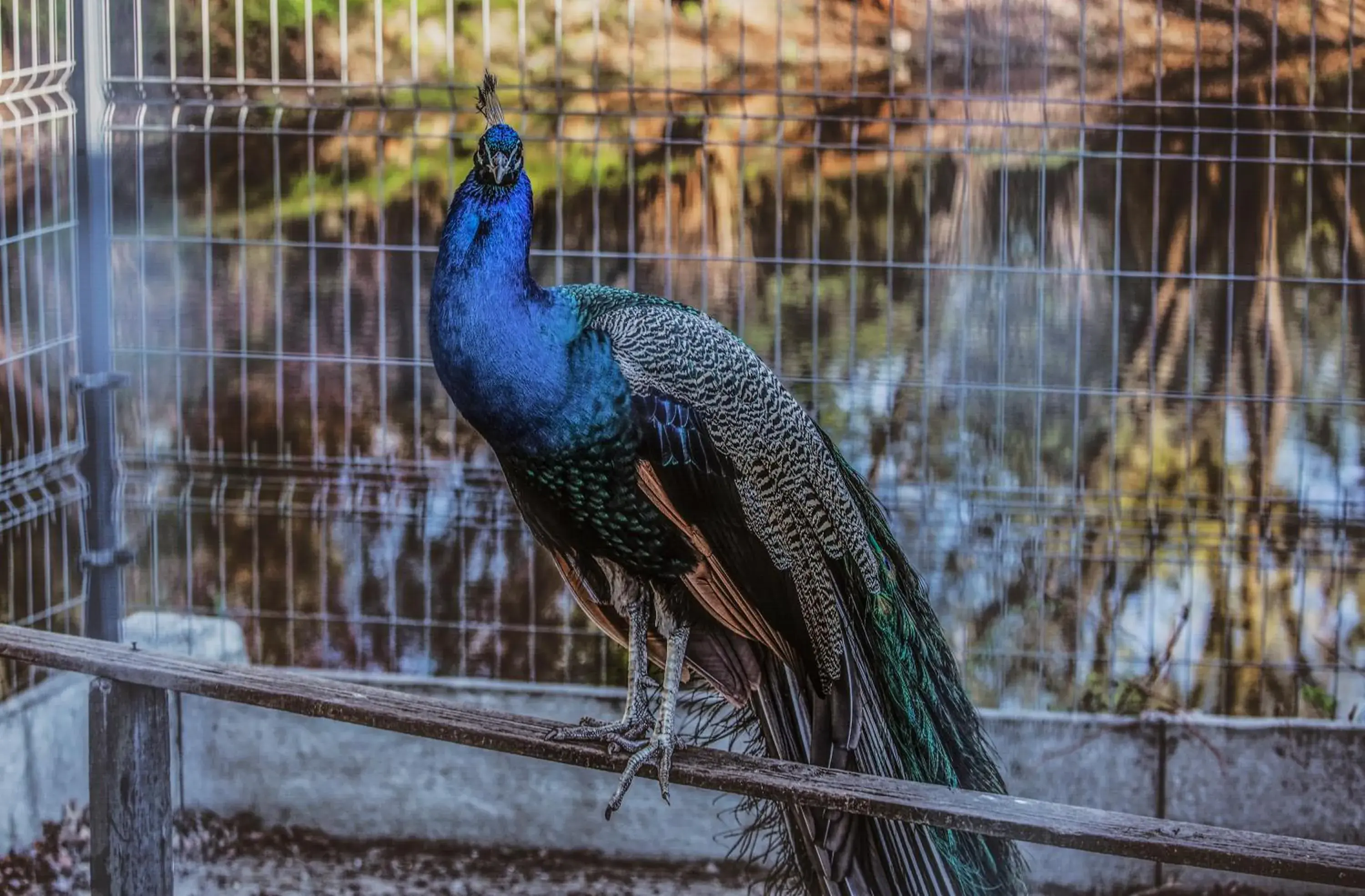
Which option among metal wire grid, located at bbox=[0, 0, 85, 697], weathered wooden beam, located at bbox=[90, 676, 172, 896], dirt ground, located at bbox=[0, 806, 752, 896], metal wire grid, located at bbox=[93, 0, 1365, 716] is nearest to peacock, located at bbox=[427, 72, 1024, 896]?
weathered wooden beam, located at bbox=[90, 676, 172, 896]

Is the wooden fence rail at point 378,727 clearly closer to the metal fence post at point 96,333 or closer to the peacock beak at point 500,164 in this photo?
the peacock beak at point 500,164

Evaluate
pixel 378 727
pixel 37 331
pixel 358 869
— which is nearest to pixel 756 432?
pixel 378 727

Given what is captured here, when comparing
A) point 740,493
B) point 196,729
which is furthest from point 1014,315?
point 196,729

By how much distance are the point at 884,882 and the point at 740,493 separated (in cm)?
60

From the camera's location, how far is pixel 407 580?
3.88m

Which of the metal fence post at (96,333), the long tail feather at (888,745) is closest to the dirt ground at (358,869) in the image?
the metal fence post at (96,333)

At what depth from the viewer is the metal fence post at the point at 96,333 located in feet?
12.4

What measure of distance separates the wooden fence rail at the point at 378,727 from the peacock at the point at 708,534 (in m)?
0.12

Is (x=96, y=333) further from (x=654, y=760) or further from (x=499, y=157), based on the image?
(x=654, y=760)

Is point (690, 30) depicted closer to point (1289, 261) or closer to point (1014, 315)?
point (1014, 315)

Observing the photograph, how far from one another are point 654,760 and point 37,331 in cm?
207

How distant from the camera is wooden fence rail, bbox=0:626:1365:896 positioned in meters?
1.99

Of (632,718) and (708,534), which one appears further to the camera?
(632,718)

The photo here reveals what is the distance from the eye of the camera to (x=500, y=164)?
7.17ft
